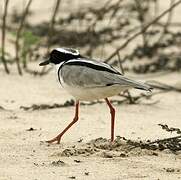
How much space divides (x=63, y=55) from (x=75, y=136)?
0.73 metres

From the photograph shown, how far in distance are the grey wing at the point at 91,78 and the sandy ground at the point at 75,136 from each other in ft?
1.62

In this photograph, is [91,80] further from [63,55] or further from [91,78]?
[63,55]

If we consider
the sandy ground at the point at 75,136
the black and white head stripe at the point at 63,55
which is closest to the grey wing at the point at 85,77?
the black and white head stripe at the point at 63,55

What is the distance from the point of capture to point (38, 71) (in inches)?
361

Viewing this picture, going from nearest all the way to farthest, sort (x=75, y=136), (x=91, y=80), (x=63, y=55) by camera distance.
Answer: (x=91, y=80), (x=63, y=55), (x=75, y=136)

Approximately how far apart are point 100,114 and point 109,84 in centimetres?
166

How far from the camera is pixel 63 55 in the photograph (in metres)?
5.65

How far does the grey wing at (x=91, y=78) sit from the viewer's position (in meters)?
5.23

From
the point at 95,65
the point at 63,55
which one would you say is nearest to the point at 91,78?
the point at 95,65

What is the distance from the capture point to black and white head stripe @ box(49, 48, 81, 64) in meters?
5.62

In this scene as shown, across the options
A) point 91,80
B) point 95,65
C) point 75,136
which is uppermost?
point 95,65

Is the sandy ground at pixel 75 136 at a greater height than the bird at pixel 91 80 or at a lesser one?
lesser

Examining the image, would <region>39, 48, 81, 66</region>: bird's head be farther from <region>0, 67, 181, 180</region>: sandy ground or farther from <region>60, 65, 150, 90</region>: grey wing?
<region>0, 67, 181, 180</region>: sandy ground

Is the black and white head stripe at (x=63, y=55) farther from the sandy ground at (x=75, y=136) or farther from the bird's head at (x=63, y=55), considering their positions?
the sandy ground at (x=75, y=136)
